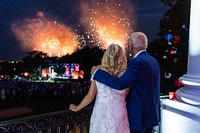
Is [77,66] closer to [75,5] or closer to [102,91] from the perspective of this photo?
[75,5]

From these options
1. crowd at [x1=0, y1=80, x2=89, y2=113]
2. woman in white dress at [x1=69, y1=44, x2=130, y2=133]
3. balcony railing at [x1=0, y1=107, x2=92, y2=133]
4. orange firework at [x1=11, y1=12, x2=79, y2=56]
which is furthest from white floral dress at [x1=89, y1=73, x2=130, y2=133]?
orange firework at [x1=11, y1=12, x2=79, y2=56]

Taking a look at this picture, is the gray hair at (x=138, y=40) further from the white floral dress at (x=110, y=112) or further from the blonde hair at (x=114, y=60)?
the white floral dress at (x=110, y=112)

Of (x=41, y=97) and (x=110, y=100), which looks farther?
(x=41, y=97)

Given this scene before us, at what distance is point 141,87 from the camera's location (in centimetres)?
259

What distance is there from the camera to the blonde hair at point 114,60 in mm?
2482

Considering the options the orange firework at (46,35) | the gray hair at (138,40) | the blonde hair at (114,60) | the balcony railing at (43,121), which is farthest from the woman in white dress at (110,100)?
the orange firework at (46,35)

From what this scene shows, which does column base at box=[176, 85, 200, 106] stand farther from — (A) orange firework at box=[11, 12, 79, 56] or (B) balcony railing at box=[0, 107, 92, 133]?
(A) orange firework at box=[11, 12, 79, 56]

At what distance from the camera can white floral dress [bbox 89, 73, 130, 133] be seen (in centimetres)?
258

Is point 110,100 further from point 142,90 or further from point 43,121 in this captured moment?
point 43,121

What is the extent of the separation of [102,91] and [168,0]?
454 inches

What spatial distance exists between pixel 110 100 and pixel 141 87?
326mm

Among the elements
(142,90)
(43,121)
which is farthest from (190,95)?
(43,121)

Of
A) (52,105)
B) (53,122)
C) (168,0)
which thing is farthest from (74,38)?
(53,122)

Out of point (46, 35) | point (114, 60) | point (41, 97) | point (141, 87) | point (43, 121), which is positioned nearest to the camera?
point (114, 60)
